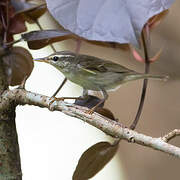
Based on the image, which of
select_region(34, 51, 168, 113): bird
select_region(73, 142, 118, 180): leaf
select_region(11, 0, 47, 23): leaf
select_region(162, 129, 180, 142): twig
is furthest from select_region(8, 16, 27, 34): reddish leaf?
select_region(162, 129, 180, 142): twig

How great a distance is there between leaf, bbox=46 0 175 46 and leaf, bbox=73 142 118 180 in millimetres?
252

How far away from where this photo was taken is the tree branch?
0.63 m

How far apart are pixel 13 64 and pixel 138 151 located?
1.53 metres

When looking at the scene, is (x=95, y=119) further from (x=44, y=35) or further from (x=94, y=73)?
(x=94, y=73)

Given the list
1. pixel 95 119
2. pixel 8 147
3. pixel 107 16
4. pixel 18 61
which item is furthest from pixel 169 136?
pixel 18 61

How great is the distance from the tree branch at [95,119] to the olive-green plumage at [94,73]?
338 millimetres

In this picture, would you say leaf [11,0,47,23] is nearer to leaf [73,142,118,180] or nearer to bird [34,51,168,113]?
bird [34,51,168,113]

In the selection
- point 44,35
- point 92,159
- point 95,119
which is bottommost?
point 92,159

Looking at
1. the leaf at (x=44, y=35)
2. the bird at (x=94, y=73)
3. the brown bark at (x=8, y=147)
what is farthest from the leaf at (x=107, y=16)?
the bird at (x=94, y=73)

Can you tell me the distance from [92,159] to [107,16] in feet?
1.01

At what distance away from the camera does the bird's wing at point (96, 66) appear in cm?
113

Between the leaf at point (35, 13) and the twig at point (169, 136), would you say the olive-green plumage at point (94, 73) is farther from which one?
the twig at point (169, 136)

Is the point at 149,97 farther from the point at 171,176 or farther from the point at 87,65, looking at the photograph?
the point at 87,65

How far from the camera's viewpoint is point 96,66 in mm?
1153
